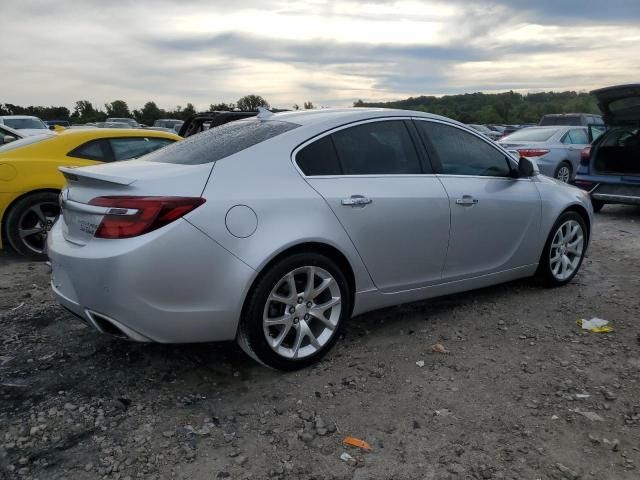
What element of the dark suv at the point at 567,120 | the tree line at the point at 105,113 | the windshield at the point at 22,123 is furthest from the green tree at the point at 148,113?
the dark suv at the point at 567,120

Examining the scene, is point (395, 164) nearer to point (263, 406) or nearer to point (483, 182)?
point (483, 182)

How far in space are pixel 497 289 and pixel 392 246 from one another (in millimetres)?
1785

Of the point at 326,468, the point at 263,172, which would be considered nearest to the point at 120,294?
the point at 263,172

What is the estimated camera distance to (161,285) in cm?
283

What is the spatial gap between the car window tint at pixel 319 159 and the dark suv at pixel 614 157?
5878 mm

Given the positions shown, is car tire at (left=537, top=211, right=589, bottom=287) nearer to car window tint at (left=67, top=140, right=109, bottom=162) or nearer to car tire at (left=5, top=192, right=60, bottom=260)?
car window tint at (left=67, top=140, right=109, bottom=162)

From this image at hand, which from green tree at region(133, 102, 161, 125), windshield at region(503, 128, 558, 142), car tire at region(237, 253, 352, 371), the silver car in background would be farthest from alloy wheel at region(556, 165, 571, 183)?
green tree at region(133, 102, 161, 125)

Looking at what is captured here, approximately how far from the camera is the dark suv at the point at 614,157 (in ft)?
26.2

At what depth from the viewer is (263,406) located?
299 centimetres

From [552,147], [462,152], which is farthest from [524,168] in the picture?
[552,147]

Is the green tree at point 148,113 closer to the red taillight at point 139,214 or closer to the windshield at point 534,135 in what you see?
the windshield at point 534,135

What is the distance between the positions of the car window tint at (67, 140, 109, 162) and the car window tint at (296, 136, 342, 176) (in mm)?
3684

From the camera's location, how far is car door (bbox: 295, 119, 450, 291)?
11.2 feet

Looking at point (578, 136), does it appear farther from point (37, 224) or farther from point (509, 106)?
point (509, 106)
